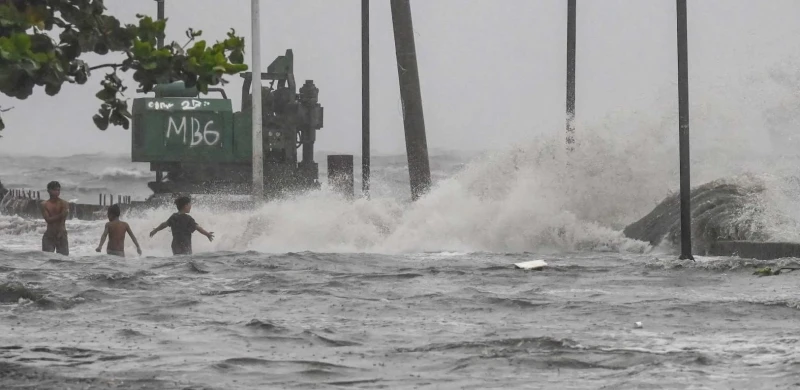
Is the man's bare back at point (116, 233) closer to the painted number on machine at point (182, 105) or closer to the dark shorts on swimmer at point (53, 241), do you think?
the dark shorts on swimmer at point (53, 241)

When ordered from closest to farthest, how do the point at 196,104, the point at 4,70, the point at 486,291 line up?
the point at 4,70 < the point at 486,291 < the point at 196,104

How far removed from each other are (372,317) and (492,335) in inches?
72.4

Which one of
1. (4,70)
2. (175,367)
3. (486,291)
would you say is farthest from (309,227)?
(4,70)

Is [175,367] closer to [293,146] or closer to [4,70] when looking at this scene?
[4,70]

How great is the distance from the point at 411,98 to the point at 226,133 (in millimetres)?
5914

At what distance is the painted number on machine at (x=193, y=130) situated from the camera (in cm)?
3462

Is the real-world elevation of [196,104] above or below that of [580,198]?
above

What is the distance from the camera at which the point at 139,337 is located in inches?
476

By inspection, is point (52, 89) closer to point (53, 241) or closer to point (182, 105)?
point (53, 241)

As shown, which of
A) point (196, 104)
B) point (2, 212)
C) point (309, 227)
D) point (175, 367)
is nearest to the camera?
point (175, 367)

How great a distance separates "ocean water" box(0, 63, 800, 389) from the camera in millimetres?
10352

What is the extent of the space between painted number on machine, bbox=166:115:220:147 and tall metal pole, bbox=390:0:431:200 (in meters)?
5.88

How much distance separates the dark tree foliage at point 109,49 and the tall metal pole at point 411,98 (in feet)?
66.6

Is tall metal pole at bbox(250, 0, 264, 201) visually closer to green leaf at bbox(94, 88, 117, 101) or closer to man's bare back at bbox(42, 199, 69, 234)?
man's bare back at bbox(42, 199, 69, 234)
